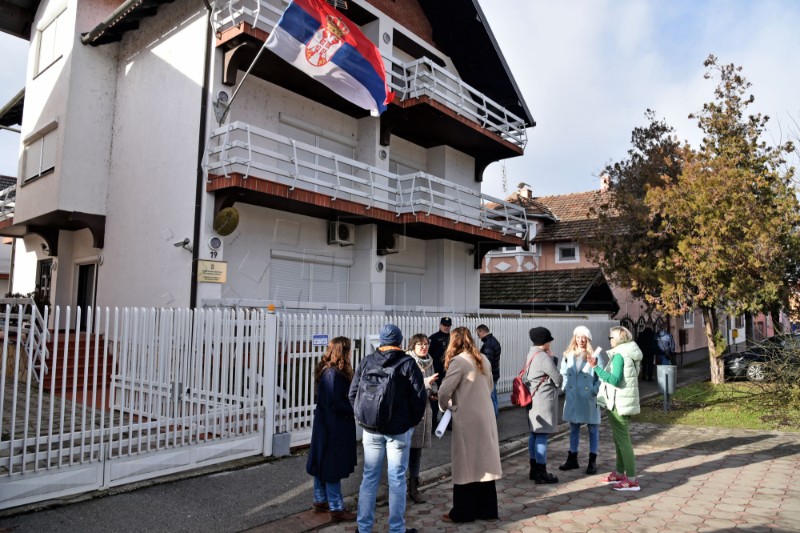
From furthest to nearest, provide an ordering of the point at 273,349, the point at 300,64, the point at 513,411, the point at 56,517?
the point at 513,411 < the point at 300,64 < the point at 273,349 < the point at 56,517

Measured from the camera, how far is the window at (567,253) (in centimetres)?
2427

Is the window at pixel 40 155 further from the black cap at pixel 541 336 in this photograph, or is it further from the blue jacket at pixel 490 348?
the black cap at pixel 541 336

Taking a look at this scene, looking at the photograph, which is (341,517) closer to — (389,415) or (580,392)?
(389,415)

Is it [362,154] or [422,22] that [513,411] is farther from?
[422,22]

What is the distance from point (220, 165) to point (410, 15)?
9.38 metres

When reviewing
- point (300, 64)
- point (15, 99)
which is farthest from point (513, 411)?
point (15, 99)

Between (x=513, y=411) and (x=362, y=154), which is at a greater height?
(x=362, y=154)

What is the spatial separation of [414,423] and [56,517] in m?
3.43

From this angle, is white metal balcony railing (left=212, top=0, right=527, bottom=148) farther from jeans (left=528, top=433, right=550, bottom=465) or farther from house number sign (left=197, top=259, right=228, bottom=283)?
jeans (left=528, top=433, right=550, bottom=465)

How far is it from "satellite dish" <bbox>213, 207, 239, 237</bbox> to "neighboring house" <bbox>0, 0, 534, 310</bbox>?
1.6 inches

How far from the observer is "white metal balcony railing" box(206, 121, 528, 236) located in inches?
428

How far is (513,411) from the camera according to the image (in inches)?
457

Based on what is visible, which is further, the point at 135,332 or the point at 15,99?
the point at 15,99

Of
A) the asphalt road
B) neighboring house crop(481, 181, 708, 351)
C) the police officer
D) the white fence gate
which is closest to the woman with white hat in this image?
the asphalt road
